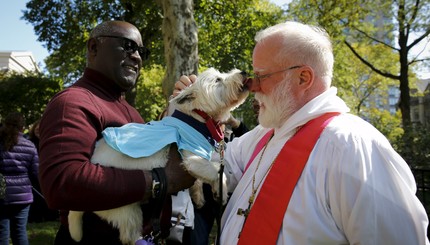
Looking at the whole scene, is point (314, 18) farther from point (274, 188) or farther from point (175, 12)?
point (274, 188)

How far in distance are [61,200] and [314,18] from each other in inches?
784

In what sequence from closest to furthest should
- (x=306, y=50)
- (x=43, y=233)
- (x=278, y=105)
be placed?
(x=306, y=50) → (x=278, y=105) → (x=43, y=233)

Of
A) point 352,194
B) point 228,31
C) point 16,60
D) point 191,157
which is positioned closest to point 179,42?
point 191,157

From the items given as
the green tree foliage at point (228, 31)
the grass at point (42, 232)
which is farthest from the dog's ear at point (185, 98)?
the green tree foliage at point (228, 31)

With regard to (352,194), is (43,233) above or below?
below

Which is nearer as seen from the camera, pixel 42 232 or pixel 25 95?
pixel 42 232

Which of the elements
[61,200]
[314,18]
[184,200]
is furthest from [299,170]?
[314,18]

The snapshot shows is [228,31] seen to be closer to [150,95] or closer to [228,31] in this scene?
[228,31]

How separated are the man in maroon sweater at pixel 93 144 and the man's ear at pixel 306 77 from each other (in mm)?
928

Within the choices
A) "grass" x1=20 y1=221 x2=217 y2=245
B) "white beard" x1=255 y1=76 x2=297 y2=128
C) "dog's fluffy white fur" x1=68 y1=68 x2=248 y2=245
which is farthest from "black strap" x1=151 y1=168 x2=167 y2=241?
"grass" x1=20 y1=221 x2=217 y2=245

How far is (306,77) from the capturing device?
215 cm

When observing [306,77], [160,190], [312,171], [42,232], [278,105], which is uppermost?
[306,77]

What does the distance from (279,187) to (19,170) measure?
16.5ft

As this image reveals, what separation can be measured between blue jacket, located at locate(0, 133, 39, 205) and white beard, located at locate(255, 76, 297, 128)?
14.9 ft
